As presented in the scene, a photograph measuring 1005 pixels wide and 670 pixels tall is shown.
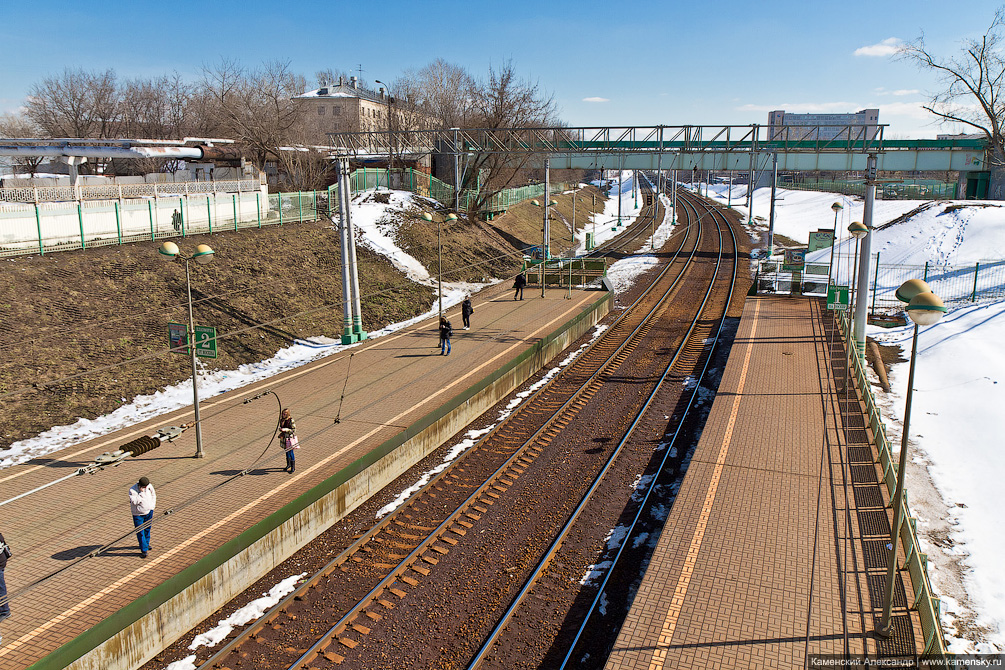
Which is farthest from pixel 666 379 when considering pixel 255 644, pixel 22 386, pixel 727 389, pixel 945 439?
pixel 22 386

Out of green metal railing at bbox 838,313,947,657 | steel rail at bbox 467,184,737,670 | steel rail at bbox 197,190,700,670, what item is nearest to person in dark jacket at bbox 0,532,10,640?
steel rail at bbox 197,190,700,670

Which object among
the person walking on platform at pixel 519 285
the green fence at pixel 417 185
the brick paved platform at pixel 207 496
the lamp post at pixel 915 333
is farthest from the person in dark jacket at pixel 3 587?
the green fence at pixel 417 185

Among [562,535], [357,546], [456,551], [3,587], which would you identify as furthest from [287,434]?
[562,535]

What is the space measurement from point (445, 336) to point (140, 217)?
42.1 ft

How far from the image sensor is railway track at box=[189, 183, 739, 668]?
354 inches

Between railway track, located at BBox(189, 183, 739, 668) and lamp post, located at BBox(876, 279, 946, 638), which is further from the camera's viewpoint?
railway track, located at BBox(189, 183, 739, 668)

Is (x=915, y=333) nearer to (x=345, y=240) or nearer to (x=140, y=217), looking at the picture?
(x=345, y=240)

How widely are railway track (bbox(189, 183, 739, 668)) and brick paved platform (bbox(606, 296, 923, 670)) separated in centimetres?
Answer: 232

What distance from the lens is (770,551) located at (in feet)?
32.5

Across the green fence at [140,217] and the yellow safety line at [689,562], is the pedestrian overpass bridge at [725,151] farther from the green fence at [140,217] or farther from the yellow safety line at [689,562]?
the yellow safety line at [689,562]

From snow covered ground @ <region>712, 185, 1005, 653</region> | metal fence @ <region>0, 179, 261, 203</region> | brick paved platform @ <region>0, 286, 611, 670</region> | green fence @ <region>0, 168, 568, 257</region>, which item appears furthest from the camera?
metal fence @ <region>0, 179, 261, 203</region>

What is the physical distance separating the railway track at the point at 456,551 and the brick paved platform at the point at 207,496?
0.96m

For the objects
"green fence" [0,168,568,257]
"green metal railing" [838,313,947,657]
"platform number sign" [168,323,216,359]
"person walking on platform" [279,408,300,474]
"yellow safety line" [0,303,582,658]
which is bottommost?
"yellow safety line" [0,303,582,658]

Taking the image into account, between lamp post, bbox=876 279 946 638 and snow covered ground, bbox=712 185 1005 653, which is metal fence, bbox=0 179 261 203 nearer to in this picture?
lamp post, bbox=876 279 946 638
